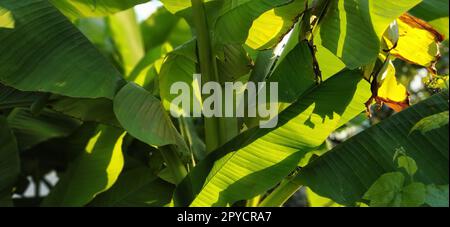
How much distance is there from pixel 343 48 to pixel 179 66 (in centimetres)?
84

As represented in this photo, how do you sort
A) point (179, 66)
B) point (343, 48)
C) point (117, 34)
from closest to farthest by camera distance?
point (343, 48), point (179, 66), point (117, 34)

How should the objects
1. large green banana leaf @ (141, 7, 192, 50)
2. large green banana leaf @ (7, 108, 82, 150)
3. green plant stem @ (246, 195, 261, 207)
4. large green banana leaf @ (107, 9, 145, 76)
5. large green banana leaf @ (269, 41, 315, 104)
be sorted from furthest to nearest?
large green banana leaf @ (141, 7, 192, 50) → large green banana leaf @ (107, 9, 145, 76) → large green banana leaf @ (7, 108, 82, 150) → green plant stem @ (246, 195, 261, 207) → large green banana leaf @ (269, 41, 315, 104)

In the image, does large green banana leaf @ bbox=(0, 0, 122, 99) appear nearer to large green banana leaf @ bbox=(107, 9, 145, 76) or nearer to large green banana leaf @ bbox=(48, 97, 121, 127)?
large green banana leaf @ bbox=(48, 97, 121, 127)

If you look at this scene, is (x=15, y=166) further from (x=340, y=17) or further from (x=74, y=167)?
(x=340, y=17)

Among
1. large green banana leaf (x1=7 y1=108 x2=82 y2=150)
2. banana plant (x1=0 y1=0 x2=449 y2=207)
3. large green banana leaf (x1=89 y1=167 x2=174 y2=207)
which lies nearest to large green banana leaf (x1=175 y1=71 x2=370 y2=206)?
banana plant (x1=0 y1=0 x2=449 y2=207)

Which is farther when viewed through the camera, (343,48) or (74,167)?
(74,167)

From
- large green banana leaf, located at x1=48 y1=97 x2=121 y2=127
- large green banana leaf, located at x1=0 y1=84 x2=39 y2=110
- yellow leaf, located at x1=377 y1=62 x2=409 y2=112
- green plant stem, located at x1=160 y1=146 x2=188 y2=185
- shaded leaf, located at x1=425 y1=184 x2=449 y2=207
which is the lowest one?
green plant stem, located at x1=160 y1=146 x2=188 y2=185

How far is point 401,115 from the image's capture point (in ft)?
6.56

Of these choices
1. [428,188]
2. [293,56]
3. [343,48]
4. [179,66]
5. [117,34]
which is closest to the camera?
[428,188]

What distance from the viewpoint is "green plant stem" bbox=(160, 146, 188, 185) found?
7.70 feet

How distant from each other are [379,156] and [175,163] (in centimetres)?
76

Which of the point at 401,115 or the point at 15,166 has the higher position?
the point at 401,115

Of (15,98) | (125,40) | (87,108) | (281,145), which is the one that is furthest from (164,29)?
(281,145)

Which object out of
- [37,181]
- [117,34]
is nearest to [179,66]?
[117,34]
